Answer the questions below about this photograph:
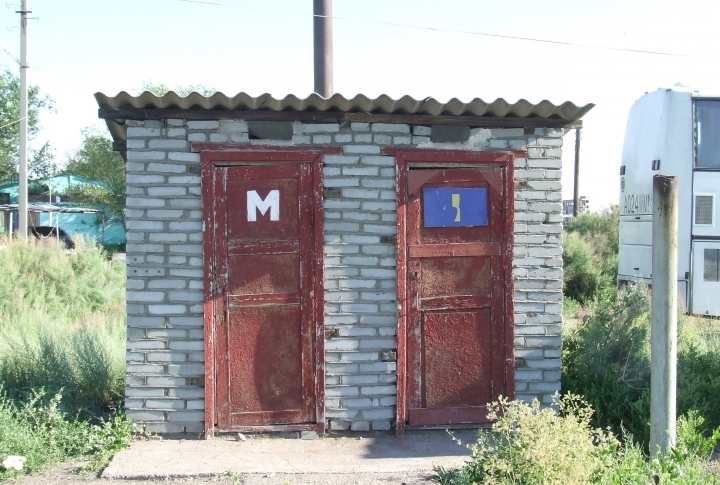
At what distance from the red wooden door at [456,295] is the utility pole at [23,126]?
15427 mm

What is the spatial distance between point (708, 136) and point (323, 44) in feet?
20.2

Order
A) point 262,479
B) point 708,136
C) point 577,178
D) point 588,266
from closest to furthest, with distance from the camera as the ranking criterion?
point 262,479 < point 708,136 < point 588,266 < point 577,178

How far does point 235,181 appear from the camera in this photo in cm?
491

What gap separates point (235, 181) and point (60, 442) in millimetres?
2306

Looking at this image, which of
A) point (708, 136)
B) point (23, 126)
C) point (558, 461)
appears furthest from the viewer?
point (23, 126)

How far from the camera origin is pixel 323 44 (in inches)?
303

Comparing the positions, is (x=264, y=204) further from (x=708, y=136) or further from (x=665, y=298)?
(x=708, y=136)

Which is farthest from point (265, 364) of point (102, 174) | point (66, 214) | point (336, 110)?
point (66, 214)

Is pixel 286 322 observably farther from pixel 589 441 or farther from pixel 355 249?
pixel 589 441

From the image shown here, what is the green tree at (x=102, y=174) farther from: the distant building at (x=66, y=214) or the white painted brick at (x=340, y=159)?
the white painted brick at (x=340, y=159)

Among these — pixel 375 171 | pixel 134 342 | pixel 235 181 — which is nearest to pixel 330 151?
pixel 375 171

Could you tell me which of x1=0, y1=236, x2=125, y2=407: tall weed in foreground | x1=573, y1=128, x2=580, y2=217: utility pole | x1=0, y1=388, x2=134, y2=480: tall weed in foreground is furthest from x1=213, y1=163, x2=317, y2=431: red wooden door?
x1=573, y1=128, x2=580, y2=217: utility pole

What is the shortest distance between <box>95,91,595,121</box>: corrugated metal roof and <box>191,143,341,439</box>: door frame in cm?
32

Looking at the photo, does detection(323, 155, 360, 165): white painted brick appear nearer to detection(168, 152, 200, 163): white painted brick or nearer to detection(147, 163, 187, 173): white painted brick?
detection(168, 152, 200, 163): white painted brick
